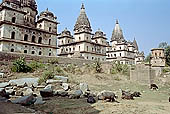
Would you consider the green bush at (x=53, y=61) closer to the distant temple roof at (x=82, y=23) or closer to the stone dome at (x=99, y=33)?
the distant temple roof at (x=82, y=23)

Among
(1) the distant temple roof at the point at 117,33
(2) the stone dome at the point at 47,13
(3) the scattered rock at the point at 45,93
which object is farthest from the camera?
(1) the distant temple roof at the point at 117,33

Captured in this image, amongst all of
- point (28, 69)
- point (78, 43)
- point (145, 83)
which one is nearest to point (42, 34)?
point (78, 43)

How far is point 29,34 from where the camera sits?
2472 cm

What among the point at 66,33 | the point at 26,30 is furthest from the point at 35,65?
the point at 66,33

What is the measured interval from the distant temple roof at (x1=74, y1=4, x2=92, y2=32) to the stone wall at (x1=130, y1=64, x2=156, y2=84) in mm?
19501

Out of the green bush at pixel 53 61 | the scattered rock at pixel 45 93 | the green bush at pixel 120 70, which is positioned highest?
the green bush at pixel 53 61

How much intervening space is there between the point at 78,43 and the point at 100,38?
8.16 m

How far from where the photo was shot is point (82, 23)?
1369 inches

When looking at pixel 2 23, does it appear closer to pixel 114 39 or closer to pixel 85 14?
pixel 85 14

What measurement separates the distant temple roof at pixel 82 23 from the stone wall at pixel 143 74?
1950cm

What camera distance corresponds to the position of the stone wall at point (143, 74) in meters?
16.4

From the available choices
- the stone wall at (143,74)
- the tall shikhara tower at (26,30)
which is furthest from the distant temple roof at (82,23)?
the stone wall at (143,74)

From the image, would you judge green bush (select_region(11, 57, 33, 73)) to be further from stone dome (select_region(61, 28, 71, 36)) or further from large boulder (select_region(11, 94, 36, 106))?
stone dome (select_region(61, 28, 71, 36))

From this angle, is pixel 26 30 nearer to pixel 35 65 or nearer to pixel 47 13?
pixel 47 13
